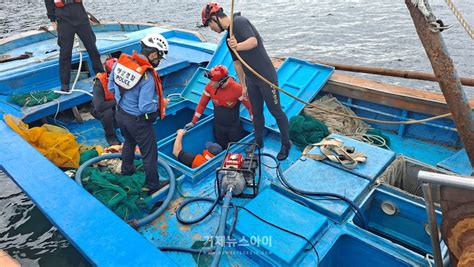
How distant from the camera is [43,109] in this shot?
17.6ft

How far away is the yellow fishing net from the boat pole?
13.5ft

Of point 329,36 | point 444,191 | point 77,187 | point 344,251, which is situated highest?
point 444,191

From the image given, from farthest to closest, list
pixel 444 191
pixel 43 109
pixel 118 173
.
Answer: pixel 43 109 < pixel 118 173 < pixel 444 191

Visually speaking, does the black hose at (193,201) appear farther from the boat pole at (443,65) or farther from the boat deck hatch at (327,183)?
the boat pole at (443,65)

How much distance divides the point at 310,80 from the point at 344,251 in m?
2.87

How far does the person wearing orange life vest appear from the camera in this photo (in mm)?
4664

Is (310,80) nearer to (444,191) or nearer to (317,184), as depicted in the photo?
(317,184)

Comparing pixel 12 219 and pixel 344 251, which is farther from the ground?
pixel 344 251

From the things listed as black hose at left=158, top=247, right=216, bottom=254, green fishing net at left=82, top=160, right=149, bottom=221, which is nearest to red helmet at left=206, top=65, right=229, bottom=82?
green fishing net at left=82, top=160, right=149, bottom=221

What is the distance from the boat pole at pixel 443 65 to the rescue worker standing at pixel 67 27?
5150 mm

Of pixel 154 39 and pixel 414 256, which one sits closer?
pixel 414 256

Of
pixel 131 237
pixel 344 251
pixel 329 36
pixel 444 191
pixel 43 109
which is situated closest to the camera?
pixel 444 191

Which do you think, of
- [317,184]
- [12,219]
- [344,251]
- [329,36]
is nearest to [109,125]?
[12,219]

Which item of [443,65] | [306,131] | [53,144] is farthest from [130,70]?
[443,65]
